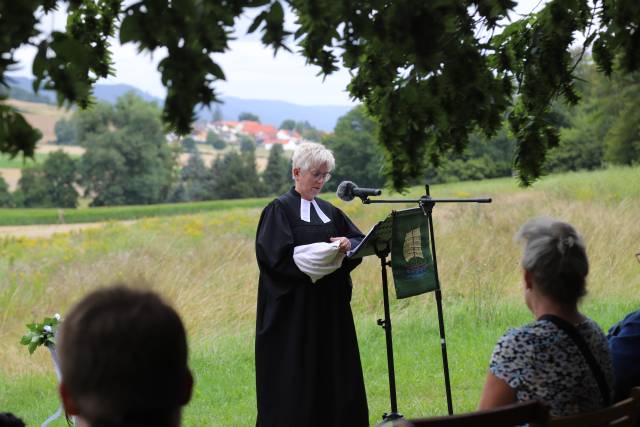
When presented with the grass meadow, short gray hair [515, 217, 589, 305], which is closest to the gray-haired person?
short gray hair [515, 217, 589, 305]

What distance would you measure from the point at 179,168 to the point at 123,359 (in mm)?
57083

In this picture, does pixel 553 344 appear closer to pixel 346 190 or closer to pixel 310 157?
pixel 346 190

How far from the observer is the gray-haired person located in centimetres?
281

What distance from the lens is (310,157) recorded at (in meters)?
5.60

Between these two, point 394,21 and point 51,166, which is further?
point 51,166

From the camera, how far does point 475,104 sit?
3.38 meters

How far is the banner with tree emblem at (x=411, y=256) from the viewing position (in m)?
5.35

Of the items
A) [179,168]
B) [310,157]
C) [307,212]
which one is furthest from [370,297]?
[179,168]

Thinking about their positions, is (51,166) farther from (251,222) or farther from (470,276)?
(470,276)

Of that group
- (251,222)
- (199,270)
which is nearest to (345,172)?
(251,222)

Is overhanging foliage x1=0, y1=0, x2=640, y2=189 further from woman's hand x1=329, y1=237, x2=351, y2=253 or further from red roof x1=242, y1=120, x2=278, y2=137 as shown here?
red roof x1=242, y1=120, x2=278, y2=137

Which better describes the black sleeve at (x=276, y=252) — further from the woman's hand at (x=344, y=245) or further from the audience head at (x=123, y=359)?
the audience head at (x=123, y=359)

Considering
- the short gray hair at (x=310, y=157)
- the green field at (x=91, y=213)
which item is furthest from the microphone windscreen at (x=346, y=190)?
the green field at (x=91, y=213)

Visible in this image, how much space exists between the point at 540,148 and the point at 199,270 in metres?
9.04
